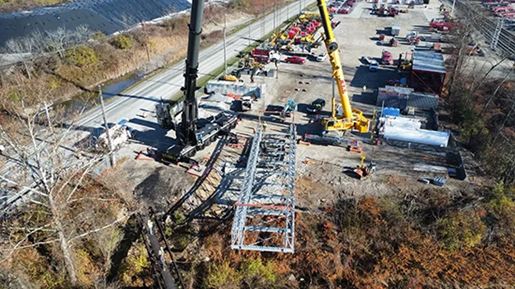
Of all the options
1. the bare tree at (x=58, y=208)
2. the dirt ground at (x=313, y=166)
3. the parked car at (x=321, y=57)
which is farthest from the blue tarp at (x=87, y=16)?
the bare tree at (x=58, y=208)

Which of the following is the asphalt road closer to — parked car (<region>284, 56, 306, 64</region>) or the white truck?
the white truck

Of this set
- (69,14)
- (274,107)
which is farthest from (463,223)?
(69,14)

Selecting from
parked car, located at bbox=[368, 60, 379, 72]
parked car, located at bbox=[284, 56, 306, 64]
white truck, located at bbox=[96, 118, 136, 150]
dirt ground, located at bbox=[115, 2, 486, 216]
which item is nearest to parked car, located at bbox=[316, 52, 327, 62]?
parked car, located at bbox=[284, 56, 306, 64]

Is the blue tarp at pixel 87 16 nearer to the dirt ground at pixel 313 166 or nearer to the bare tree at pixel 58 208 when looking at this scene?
the dirt ground at pixel 313 166

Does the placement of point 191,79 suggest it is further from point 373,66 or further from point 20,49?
point 373,66

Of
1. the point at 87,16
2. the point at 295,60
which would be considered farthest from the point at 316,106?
the point at 87,16

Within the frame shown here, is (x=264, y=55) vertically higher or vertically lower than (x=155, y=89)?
higher

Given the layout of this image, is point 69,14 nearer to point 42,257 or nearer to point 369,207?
point 42,257
